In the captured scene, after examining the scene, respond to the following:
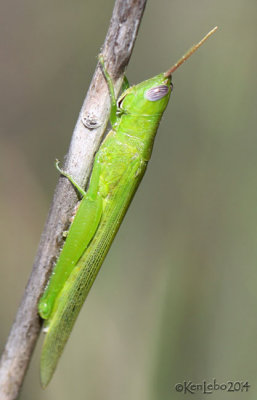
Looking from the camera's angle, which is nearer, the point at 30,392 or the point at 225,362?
the point at 225,362

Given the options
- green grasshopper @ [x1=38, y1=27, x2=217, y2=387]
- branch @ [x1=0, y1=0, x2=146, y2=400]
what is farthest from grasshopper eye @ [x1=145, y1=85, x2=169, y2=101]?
branch @ [x1=0, y1=0, x2=146, y2=400]

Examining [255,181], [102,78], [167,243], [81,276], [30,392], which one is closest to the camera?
[102,78]

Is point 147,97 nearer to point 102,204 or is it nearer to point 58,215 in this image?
point 102,204

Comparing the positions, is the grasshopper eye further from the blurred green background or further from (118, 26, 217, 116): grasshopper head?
the blurred green background

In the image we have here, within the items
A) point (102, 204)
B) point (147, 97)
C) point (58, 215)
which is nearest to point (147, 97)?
point (147, 97)

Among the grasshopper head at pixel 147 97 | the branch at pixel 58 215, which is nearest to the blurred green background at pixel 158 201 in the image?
the grasshopper head at pixel 147 97

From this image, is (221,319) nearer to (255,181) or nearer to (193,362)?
(193,362)

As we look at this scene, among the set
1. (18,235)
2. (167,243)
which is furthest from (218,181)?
(18,235)
